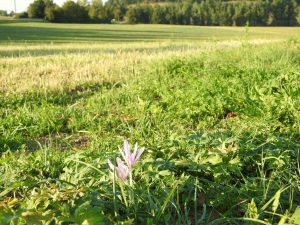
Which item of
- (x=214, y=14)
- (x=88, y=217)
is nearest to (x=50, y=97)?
(x=88, y=217)

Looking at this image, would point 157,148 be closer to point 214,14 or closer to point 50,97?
point 50,97

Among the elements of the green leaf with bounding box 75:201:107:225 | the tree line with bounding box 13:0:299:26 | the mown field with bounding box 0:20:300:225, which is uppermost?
the tree line with bounding box 13:0:299:26

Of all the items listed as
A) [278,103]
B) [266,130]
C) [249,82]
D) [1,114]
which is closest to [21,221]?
[266,130]

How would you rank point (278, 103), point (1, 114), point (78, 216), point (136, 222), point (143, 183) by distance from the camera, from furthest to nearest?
point (1, 114) → point (278, 103) → point (143, 183) → point (136, 222) → point (78, 216)

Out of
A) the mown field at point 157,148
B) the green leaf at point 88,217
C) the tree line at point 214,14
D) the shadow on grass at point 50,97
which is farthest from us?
the tree line at point 214,14

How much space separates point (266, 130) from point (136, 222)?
1.87 meters

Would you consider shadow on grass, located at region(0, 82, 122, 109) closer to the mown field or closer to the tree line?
the mown field

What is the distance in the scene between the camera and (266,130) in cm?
322

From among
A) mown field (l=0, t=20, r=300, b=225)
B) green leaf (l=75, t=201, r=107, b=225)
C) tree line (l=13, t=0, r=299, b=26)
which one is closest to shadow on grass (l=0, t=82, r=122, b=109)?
mown field (l=0, t=20, r=300, b=225)

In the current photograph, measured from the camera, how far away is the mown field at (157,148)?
170 centimetres

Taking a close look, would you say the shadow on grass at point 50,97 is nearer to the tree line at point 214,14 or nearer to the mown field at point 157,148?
the mown field at point 157,148

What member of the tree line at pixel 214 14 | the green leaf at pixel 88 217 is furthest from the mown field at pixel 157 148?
the tree line at pixel 214 14

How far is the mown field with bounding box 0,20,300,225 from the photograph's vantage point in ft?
5.56

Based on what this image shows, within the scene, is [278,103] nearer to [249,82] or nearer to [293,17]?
[249,82]
